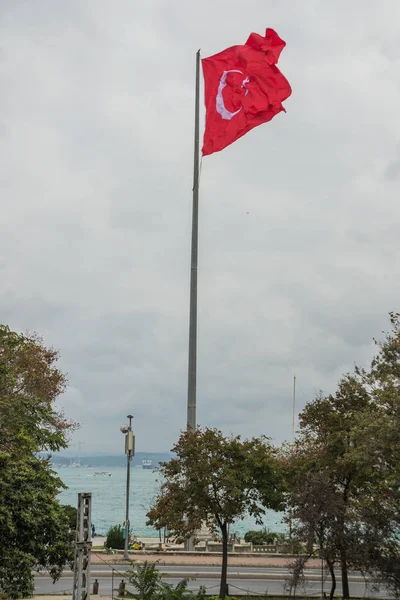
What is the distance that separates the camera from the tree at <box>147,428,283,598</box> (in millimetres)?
27766

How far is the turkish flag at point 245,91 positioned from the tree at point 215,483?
12601 millimetres

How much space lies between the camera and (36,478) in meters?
22.3

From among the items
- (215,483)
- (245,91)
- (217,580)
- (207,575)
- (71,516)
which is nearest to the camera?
(71,516)

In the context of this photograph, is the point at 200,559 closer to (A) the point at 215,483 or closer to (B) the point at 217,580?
(B) the point at 217,580

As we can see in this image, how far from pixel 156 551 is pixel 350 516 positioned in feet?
67.8

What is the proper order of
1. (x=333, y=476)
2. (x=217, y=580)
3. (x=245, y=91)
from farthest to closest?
(x=217, y=580), (x=245, y=91), (x=333, y=476)

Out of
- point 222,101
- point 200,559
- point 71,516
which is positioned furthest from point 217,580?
point 222,101

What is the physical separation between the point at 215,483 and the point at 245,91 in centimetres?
1655

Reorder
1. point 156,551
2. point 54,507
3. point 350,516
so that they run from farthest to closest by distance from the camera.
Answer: point 156,551 → point 350,516 → point 54,507

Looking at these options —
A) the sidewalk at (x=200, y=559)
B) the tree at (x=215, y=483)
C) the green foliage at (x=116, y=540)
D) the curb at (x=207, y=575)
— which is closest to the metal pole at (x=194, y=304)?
the tree at (x=215, y=483)

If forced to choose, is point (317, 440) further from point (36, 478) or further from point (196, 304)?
point (36, 478)

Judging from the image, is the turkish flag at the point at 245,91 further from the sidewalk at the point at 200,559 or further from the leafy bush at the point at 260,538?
the leafy bush at the point at 260,538

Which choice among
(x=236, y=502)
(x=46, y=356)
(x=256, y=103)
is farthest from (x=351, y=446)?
(x=46, y=356)

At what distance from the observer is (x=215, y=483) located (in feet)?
91.4
